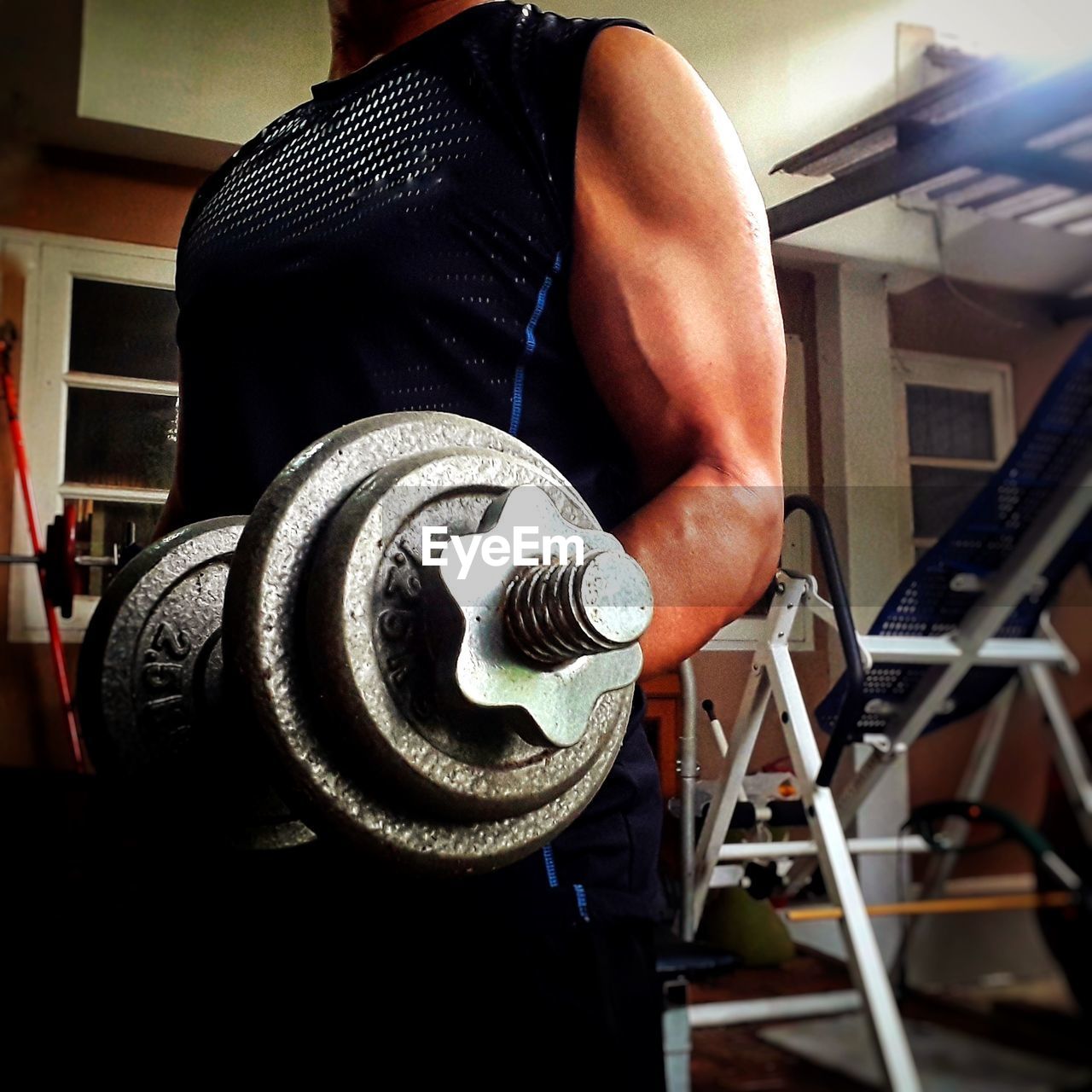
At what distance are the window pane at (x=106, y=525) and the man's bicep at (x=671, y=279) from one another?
385mm

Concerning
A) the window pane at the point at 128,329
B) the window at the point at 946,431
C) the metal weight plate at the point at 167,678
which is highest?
the window pane at the point at 128,329

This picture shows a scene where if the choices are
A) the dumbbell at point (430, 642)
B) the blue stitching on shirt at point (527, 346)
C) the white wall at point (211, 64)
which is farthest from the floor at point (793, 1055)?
the white wall at point (211, 64)

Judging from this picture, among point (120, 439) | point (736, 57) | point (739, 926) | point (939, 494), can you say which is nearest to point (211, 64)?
point (120, 439)

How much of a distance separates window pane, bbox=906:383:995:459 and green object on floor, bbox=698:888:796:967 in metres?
0.31

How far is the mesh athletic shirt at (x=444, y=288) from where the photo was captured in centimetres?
62

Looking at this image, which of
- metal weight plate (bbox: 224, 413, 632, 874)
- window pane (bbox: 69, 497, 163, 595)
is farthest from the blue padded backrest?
window pane (bbox: 69, 497, 163, 595)

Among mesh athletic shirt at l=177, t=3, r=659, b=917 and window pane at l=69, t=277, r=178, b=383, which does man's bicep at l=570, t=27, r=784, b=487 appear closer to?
mesh athletic shirt at l=177, t=3, r=659, b=917

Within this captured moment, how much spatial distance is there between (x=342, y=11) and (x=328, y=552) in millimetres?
512

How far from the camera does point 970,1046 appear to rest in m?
0.58

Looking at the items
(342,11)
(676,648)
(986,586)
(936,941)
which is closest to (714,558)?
(676,648)

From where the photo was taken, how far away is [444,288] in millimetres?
628

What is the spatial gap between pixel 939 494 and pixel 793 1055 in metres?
0.36

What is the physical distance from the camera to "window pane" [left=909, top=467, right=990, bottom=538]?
24.2 inches

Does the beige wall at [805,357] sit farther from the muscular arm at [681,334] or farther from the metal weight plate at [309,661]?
the metal weight plate at [309,661]
